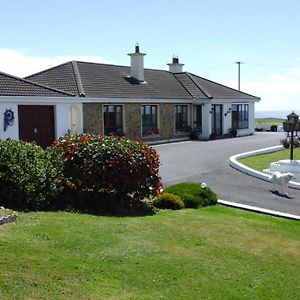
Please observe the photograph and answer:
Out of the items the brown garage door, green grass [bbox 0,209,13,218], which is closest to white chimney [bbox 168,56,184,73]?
the brown garage door

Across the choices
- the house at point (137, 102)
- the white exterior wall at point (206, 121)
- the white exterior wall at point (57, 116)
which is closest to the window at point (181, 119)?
the house at point (137, 102)

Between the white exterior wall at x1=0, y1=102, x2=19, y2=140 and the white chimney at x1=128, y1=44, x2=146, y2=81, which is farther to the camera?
the white chimney at x1=128, y1=44, x2=146, y2=81

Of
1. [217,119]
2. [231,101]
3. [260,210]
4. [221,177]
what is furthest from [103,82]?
[260,210]

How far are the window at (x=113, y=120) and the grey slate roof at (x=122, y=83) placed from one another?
78 cm

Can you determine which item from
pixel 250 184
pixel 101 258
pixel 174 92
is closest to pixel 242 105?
pixel 174 92

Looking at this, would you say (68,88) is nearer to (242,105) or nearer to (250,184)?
(250,184)

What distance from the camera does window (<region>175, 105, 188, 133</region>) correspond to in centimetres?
3841

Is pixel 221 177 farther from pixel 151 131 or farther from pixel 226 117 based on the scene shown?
pixel 226 117

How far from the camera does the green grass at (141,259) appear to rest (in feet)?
21.1

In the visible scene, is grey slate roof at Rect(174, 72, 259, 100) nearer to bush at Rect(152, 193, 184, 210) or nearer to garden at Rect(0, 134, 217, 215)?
bush at Rect(152, 193, 184, 210)

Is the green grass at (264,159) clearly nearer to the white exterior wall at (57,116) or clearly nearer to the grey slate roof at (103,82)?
the white exterior wall at (57,116)

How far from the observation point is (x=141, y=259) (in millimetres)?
7883

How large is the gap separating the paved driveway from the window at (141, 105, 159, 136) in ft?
16.9

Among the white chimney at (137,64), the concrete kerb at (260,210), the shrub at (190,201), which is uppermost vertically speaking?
the white chimney at (137,64)
